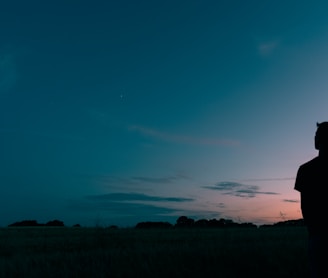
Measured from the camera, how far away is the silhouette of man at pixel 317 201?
4.32m

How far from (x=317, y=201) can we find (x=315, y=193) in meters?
0.09

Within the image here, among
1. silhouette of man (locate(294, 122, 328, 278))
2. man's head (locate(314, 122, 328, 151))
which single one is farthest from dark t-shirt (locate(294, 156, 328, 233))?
man's head (locate(314, 122, 328, 151))

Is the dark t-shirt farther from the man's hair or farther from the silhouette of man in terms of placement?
the man's hair

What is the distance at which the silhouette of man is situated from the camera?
432 centimetres

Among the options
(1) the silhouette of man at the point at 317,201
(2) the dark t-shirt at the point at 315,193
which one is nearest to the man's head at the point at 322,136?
(1) the silhouette of man at the point at 317,201

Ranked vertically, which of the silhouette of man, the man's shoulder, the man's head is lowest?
the silhouette of man

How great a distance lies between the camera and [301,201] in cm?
459

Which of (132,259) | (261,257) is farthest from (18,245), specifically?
(261,257)

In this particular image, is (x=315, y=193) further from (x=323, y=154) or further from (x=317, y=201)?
(x=323, y=154)

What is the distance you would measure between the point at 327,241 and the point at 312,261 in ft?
1.00

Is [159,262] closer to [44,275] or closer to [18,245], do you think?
[44,275]

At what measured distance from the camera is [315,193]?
4410 mm

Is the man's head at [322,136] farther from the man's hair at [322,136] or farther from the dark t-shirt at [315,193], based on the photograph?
the dark t-shirt at [315,193]

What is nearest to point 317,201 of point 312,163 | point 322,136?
point 312,163
